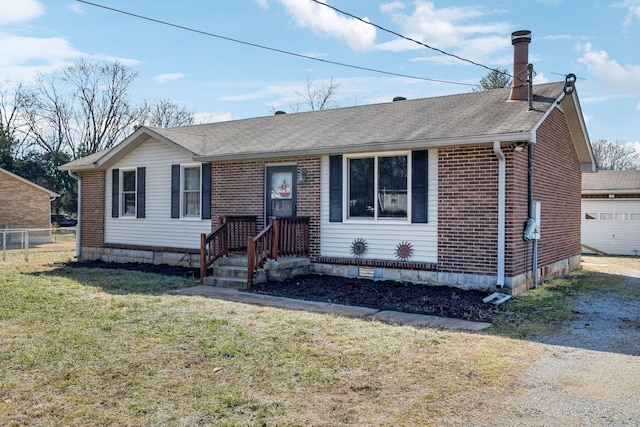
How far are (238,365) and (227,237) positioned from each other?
633 cm

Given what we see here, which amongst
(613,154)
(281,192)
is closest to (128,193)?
(281,192)

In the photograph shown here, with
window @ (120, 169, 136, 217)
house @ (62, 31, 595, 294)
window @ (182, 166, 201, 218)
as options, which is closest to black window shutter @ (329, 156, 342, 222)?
house @ (62, 31, 595, 294)

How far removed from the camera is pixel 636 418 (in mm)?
3807

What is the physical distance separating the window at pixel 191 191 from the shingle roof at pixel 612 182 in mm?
15524

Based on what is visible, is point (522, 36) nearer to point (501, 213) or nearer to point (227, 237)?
point (501, 213)

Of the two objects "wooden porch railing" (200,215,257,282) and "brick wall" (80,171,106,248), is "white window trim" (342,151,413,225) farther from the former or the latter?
"brick wall" (80,171,106,248)

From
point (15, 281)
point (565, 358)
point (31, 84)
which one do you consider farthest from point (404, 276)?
point (31, 84)

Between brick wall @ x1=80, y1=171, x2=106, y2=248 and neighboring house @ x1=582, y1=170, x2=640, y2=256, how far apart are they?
17.7 m

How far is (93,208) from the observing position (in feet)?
50.8

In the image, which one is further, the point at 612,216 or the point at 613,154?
the point at 613,154

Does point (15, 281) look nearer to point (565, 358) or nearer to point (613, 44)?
point (565, 358)

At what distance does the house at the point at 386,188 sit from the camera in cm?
919

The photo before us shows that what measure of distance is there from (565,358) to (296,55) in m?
9.71

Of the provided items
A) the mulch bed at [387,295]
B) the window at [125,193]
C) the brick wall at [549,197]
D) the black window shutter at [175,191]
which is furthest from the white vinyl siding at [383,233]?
the window at [125,193]
